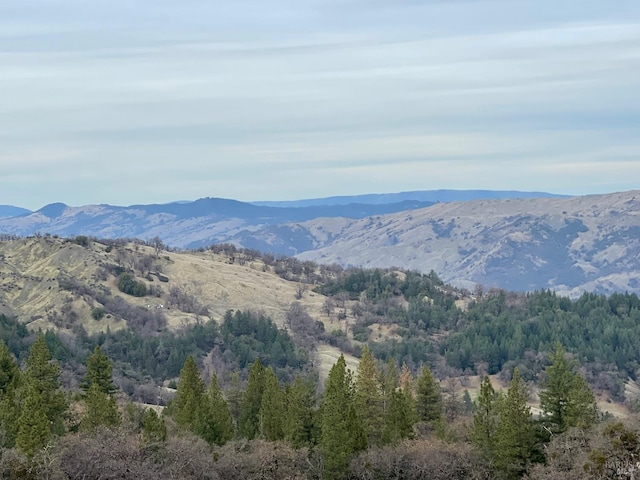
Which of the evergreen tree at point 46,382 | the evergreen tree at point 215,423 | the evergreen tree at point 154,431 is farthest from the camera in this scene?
the evergreen tree at point 215,423

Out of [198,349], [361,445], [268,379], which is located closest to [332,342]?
[198,349]

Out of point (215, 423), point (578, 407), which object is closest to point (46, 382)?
point (215, 423)

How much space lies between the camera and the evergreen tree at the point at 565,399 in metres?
66.1

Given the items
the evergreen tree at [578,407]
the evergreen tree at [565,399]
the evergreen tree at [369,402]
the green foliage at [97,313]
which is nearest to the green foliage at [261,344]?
the green foliage at [97,313]

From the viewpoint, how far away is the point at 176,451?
201 feet

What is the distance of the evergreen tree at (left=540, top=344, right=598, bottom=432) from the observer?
6612 cm

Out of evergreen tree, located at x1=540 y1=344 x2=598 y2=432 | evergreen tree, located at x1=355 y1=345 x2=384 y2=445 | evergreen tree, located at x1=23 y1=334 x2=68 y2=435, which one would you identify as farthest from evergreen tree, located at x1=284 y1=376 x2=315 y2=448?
evergreen tree, located at x1=540 y1=344 x2=598 y2=432

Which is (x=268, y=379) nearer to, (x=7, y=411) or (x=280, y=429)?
(x=280, y=429)

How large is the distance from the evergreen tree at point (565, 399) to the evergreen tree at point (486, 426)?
405 centimetres

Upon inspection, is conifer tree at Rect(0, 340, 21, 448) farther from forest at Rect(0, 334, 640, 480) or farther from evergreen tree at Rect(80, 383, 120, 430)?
evergreen tree at Rect(80, 383, 120, 430)

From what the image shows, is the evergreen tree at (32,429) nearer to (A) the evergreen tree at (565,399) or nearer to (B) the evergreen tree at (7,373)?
(B) the evergreen tree at (7,373)

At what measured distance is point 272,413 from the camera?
7544cm

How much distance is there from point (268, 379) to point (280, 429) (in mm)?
5502

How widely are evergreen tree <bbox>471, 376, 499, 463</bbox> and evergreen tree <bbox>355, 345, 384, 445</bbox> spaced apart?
26.8 feet
